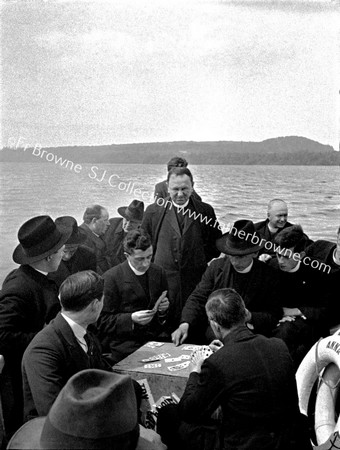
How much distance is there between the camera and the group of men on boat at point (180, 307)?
2637 mm

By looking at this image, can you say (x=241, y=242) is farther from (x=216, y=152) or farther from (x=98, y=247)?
(x=216, y=152)

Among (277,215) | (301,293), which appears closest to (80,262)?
(301,293)

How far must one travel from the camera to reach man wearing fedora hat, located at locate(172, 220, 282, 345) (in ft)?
13.7

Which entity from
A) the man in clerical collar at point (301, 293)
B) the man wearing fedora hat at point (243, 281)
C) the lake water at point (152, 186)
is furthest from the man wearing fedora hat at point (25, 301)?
the lake water at point (152, 186)

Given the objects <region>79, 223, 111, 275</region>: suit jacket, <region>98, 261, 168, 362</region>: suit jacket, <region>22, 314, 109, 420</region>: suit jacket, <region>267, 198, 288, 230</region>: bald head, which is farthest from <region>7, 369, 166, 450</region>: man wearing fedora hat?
<region>267, 198, 288, 230</region>: bald head

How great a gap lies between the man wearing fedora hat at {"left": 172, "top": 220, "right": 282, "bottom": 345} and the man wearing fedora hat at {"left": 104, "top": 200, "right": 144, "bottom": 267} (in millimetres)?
1820

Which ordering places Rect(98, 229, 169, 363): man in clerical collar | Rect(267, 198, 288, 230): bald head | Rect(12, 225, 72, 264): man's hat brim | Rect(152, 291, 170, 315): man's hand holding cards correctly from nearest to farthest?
Rect(12, 225, 72, 264): man's hat brim → Rect(98, 229, 169, 363): man in clerical collar → Rect(152, 291, 170, 315): man's hand holding cards → Rect(267, 198, 288, 230): bald head

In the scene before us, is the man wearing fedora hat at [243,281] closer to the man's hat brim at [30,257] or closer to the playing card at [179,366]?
the playing card at [179,366]

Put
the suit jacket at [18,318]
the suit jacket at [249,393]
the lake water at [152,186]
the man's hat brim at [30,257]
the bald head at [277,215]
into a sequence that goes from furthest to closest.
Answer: the lake water at [152,186], the bald head at [277,215], the man's hat brim at [30,257], the suit jacket at [18,318], the suit jacket at [249,393]

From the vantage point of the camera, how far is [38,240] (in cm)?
351

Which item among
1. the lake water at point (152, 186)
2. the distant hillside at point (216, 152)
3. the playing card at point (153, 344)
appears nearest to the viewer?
the playing card at point (153, 344)

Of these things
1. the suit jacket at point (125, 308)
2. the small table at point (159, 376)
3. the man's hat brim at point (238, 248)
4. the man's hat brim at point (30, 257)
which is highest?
the man's hat brim at point (30, 257)

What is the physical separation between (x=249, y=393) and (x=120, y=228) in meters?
3.85

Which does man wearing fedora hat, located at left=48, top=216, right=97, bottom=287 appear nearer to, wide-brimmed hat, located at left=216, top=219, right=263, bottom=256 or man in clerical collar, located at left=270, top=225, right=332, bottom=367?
wide-brimmed hat, located at left=216, top=219, right=263, bottom=256
